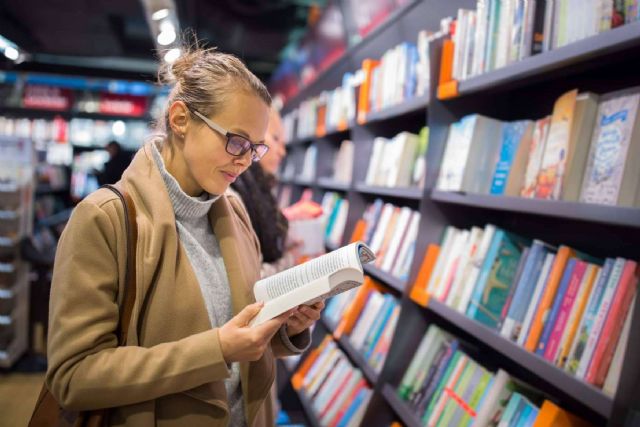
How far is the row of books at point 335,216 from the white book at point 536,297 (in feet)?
6.14

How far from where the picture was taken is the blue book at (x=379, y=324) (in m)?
2.33

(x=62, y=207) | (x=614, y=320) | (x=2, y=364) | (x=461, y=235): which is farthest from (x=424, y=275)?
(x=62, y=207)

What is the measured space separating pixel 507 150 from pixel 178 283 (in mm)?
1145

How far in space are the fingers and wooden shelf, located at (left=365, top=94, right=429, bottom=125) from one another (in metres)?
1.24

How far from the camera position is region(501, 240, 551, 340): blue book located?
57.1 inches

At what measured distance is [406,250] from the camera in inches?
88.4

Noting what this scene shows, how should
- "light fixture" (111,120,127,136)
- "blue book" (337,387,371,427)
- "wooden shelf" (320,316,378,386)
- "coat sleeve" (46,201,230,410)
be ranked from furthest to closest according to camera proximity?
"light fixture" (111,120,127,136) → "blue book" (337,387,371,427) → "wooden shelf" (320,316,378,386) → "coat sleeve" (46,201,230,410)

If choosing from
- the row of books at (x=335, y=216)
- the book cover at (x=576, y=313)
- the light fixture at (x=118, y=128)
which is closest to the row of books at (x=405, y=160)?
the row of books at (x=335, y=216)

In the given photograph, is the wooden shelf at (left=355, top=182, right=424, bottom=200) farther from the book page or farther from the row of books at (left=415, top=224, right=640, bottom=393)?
the book page

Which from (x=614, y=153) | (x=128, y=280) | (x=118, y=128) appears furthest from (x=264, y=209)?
(x=118, y=128)

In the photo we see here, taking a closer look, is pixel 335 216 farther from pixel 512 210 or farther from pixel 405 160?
pixel 512 210

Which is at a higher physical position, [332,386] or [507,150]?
[507,150]

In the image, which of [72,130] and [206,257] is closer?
[206,257]

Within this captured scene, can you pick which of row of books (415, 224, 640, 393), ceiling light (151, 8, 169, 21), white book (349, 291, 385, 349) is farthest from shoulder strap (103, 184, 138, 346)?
ceiling light (151, 8, 169, 21)
